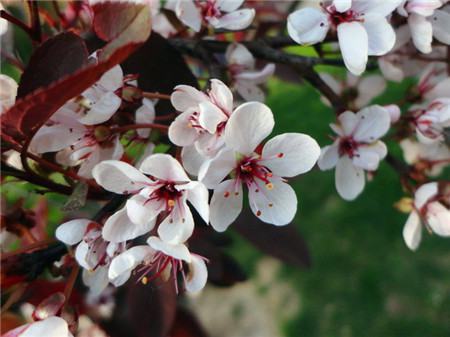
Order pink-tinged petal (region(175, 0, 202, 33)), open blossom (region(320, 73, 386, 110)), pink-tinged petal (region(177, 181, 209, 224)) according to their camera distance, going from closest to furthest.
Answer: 1. pink-tinged petal (region(177, 181, 209, 224))
2. pink-tinged petal (region(175, 0, 202, 33))
3. open blossom (region(320, 73, 386, 110))

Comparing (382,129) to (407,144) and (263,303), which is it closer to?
(407,144)

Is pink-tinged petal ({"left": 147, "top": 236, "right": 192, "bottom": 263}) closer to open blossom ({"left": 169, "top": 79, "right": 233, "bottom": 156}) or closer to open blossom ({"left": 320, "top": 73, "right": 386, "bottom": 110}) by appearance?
open blossom ({"left": 169, "top": 79, "right": 233, "bottom": 156})

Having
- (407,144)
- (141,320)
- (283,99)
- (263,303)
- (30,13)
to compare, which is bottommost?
(263,303)

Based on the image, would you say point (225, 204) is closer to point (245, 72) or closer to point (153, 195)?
point (153, 195)

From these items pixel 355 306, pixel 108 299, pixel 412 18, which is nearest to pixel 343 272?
pixel 355 306

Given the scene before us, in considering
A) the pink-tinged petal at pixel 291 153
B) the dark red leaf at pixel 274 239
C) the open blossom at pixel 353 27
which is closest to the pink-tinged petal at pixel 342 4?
the open blossom at pixel 353 27

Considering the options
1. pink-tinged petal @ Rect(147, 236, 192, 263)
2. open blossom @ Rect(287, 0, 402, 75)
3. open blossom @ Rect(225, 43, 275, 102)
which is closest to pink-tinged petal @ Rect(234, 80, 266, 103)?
open blossom @ Rect(225, 43, 275, 102)
